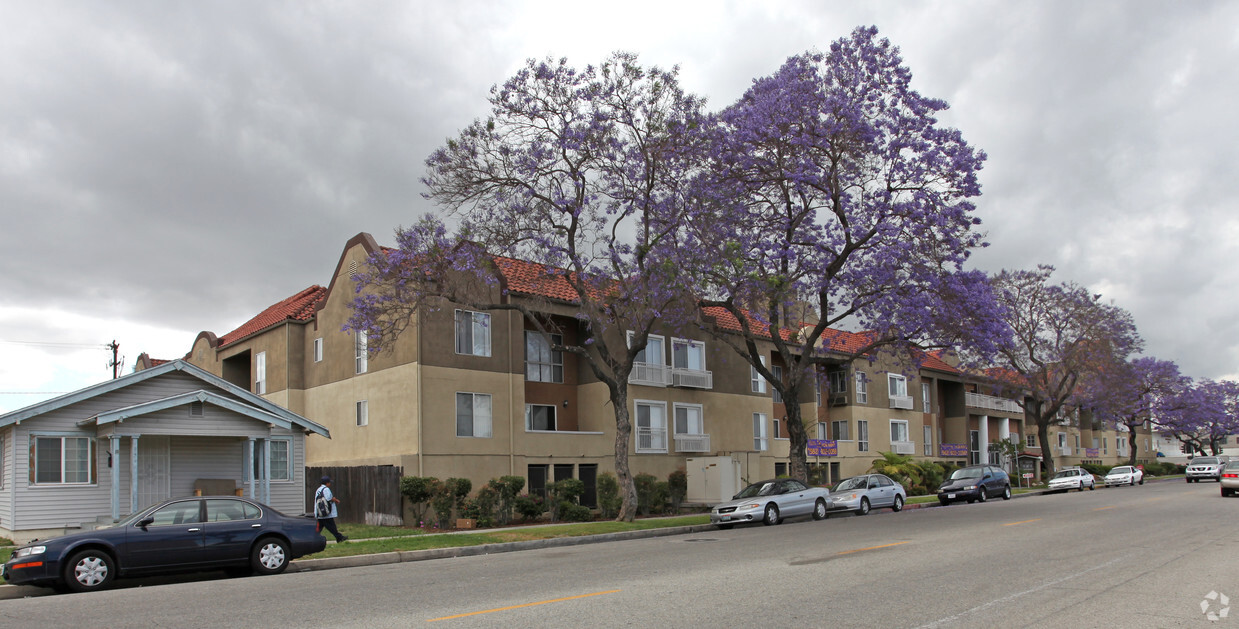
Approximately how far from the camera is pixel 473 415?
2820 cm

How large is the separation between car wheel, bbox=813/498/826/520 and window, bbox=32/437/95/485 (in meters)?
19.6

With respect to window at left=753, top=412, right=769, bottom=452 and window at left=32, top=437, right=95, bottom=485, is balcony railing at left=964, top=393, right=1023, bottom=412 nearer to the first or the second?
window at left=753, top=412, right=769, bottom=452

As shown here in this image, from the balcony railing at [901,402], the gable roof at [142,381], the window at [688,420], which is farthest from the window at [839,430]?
the gable roof at [142,381]

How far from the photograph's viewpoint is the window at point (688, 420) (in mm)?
34781

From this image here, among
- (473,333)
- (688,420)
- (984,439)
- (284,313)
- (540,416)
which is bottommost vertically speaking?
(984,439)

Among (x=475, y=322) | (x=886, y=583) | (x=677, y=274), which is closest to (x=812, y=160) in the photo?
(x=677, y=274)

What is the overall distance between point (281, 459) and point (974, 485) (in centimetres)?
2571

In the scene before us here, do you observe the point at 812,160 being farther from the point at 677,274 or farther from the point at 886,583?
the point at 886,583

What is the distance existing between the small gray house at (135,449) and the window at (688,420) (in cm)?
1443

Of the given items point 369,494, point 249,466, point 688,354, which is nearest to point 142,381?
point 249,466

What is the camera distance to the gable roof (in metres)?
20.7

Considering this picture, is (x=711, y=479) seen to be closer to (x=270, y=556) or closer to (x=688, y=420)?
(x=688, y=420)

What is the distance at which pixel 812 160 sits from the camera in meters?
27.8

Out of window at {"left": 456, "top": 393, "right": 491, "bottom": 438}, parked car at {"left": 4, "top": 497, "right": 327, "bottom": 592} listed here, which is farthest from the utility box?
parked car at {"left": 4, "top": 497, "right": 327, "bottom": 592}
